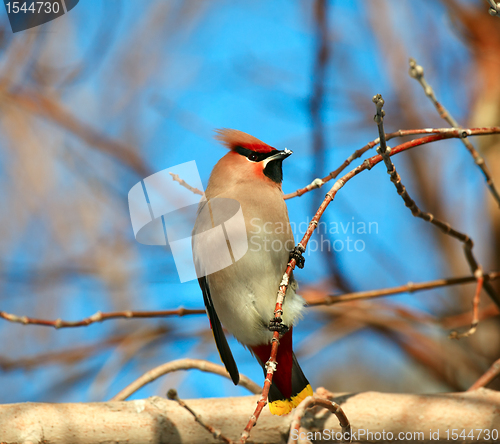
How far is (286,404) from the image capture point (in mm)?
2467

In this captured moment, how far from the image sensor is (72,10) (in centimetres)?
534

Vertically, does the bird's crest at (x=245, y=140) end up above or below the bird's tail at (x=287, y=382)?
above

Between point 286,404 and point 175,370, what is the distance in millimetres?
530

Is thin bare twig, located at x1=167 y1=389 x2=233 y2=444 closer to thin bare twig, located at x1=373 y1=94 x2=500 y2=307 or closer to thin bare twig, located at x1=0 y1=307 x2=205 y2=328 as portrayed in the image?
thin bare twig, located at x1=0 y1=307 x2=205 y2=328

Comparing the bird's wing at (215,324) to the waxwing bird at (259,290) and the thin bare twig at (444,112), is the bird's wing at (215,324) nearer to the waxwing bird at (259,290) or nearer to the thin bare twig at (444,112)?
the waxwing bird at (259,290)

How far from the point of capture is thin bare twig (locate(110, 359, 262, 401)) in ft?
7.98

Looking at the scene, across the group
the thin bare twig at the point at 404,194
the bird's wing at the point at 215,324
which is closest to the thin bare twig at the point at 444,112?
the thin bare twig at the point at 404,194

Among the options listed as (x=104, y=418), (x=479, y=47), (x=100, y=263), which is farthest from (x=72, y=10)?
(x=104, y=418)

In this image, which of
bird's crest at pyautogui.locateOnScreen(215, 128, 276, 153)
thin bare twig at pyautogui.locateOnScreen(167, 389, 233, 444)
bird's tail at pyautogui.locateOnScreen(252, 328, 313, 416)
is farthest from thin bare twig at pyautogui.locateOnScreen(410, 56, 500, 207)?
thin bare twig at pyautogui.locateOnScreen(167, 389, 233, 444)

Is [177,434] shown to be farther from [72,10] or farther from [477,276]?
[72,10]

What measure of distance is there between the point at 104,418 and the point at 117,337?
1681 millimetres

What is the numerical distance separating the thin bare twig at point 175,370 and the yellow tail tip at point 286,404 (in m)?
0.16

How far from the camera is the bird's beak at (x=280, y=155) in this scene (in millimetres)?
2752

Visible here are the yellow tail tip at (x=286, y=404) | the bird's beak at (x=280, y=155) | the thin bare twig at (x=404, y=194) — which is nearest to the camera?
the thin bare twig at (x=404, y=194)
